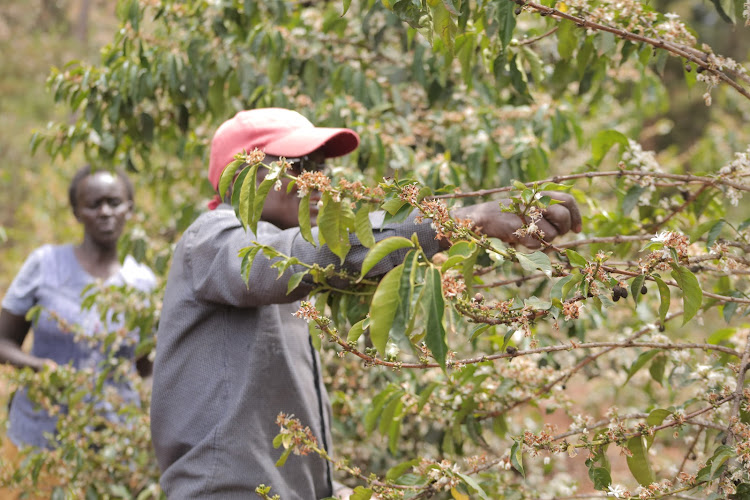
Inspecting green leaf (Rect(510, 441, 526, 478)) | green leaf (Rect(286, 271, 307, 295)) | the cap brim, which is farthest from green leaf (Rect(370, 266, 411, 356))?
the cap brim

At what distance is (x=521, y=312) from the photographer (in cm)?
147

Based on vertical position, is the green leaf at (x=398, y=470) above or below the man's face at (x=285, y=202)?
below

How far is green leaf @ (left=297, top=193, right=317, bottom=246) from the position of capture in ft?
5.00

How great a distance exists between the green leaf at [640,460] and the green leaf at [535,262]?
0.52 meters

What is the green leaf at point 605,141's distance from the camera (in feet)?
7.27

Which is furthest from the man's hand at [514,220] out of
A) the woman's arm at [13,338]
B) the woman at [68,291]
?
the woman's arm at [13,338]

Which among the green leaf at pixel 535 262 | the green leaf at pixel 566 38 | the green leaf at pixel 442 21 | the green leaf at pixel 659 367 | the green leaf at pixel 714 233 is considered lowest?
the green leaf at pixel 659 367

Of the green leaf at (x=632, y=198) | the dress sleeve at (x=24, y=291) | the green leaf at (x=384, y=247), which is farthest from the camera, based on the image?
the dress sleeve at (x=24, y=291)

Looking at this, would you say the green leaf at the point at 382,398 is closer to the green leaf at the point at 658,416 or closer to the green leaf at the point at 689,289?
the green leaf at the point at 658,416

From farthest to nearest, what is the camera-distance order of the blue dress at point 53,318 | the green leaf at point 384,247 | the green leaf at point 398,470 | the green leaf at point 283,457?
the blue dress at point 53,318
the green leaf at point 398,470
the green leaf at point 283,457
the green leaf at point 384,247

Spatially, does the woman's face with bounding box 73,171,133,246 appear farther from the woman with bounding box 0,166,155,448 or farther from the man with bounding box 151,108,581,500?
the man with bounding box 151,108,581,500

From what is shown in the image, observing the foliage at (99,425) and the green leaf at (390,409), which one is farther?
the foliage at (99,425)

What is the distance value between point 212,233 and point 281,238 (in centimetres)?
26

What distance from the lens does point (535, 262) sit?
54.9 inches
